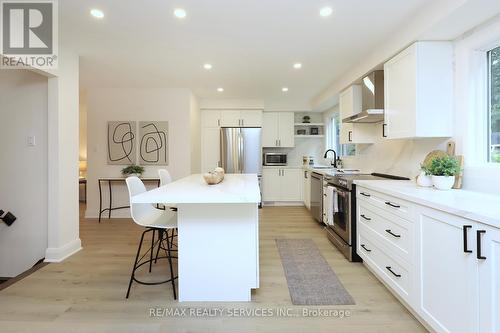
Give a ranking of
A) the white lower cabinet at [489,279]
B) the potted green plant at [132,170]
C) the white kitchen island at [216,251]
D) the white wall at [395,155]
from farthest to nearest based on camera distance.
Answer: the potted green plant at [132,170] < the white wall at [395,155] < the white kitchen island at [216,251] < the white lower cabinet at [489,279]

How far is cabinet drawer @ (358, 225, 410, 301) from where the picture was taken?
1.92 metres

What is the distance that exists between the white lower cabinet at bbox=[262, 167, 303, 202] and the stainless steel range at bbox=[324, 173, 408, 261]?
2395 mm

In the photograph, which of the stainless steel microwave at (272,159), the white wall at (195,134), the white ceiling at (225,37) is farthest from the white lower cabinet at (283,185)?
the white ceiling at (225,37)

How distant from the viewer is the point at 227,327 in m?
1.76

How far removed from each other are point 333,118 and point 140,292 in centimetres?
515

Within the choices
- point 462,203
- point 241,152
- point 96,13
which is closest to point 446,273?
point 462,203

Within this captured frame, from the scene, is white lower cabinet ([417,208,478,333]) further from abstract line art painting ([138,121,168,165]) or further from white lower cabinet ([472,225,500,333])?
abstract line art painting ([138,121,168,165])

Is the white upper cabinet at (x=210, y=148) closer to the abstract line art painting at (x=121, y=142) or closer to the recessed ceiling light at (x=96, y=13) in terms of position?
the abstract line art painting at (x=121, y=142)

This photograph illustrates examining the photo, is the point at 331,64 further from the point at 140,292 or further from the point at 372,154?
the point at 140,292

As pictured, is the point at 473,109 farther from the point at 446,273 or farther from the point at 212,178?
the point at 212,178

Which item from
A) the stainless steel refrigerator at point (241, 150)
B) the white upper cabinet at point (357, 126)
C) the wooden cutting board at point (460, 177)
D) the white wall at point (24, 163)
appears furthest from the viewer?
the stainless steel refrigerator at point (241, 150)

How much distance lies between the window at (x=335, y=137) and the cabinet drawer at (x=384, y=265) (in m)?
2.71

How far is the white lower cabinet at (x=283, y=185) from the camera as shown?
5.99 m

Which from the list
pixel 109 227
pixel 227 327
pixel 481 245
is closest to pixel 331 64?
pixel 481 245
